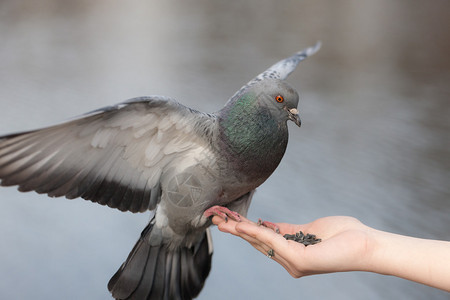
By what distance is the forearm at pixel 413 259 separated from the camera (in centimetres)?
100

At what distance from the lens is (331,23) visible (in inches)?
165

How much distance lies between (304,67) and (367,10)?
1324 millimetres

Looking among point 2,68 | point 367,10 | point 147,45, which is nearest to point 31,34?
point 2,68

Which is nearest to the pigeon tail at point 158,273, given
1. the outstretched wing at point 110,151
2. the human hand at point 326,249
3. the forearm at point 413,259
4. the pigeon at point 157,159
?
the pigeon at point 157,159

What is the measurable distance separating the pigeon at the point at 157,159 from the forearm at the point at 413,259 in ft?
1.07

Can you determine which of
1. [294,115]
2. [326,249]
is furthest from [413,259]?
[294,115]

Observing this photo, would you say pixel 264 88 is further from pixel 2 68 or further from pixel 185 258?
pixel 2 68

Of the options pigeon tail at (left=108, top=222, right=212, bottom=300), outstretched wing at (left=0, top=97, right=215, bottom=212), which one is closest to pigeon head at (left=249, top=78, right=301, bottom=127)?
outstretched wing at (left=0, top=97, right=215, bottom=212)

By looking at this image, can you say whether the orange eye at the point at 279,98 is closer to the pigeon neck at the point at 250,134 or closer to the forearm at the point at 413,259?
the pigeon neck at the point at 250,134

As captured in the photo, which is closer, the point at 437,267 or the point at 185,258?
the point at 437,267

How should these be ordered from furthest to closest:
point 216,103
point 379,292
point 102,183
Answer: point 216,103 → point 379,292 → point 102,183

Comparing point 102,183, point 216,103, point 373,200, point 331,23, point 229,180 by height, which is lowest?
point 102,183

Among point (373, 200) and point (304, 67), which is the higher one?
point (304, 67)

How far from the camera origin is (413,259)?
3.37 feet
